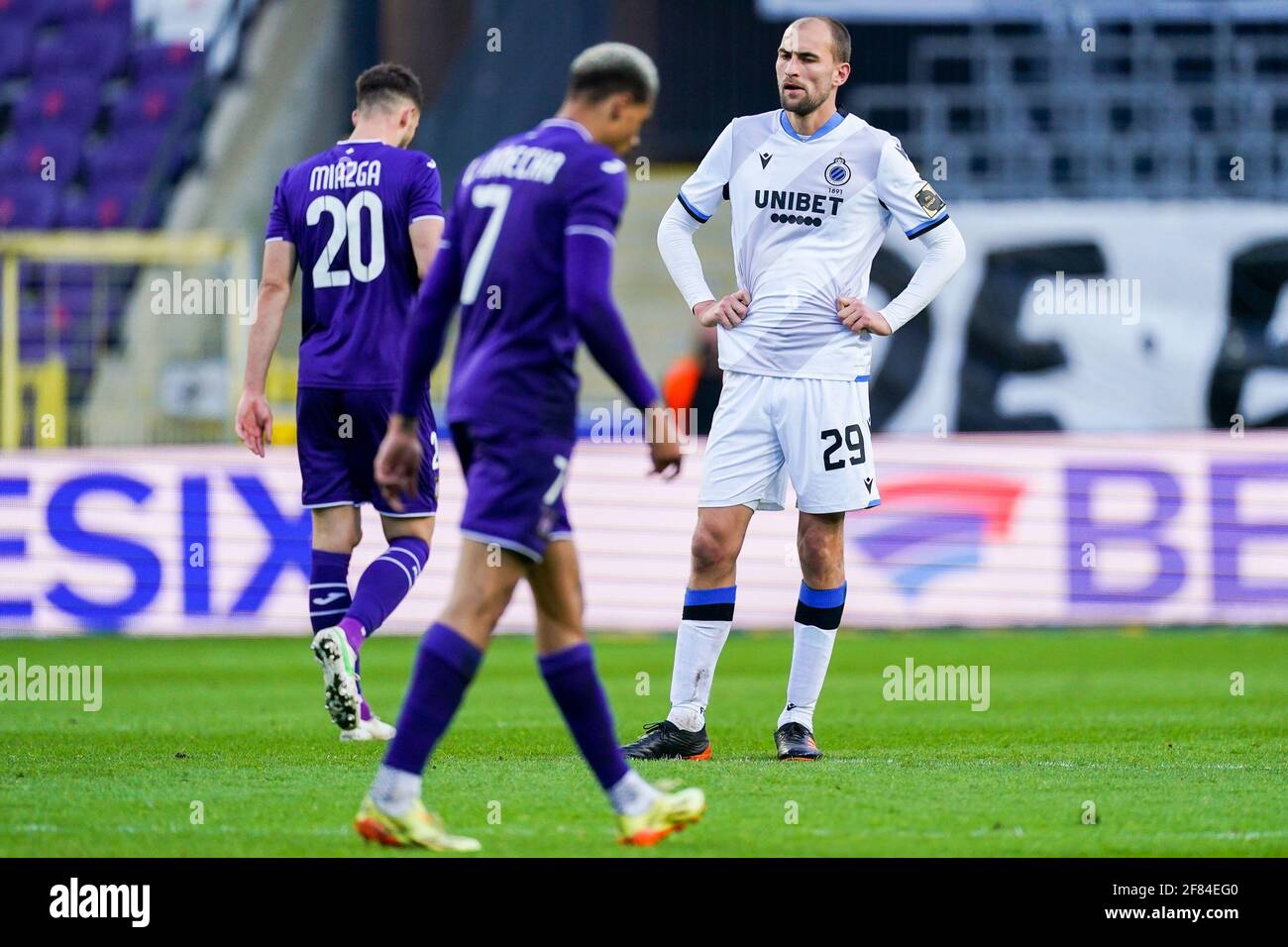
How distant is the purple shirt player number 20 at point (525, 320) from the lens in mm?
4445

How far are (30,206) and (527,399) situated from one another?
1578 centimetres

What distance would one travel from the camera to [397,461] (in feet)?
14.9

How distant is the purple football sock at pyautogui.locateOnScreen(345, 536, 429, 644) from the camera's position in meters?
6.47

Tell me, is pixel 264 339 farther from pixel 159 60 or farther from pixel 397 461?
pixel 159 60

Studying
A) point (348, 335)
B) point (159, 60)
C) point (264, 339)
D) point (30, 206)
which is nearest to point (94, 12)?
point (159, 60)

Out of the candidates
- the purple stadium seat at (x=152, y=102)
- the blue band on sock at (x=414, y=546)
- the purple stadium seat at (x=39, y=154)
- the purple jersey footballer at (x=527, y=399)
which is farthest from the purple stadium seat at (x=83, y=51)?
the purple jersey footballer at (x=527, y=399)

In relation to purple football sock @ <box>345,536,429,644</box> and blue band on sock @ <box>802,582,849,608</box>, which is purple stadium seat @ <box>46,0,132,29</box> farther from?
blue band on sock @ <box>802,582,849,608</box>

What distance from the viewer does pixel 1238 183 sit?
15.5 metres

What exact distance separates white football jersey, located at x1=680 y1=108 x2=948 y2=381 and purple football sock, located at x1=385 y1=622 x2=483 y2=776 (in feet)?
7.56

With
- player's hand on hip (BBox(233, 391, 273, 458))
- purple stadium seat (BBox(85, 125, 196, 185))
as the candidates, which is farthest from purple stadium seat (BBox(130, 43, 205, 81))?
player's hand on hip (BBox(233, 391, 273, 458))
